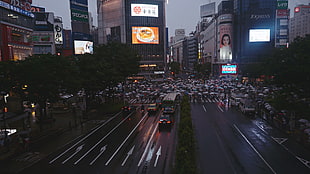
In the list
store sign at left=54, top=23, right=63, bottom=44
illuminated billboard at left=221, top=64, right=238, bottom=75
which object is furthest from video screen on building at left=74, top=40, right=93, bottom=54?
illuminated billboard at left=221, top=64, right=238, bottom=75

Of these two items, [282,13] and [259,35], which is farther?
[259,35]

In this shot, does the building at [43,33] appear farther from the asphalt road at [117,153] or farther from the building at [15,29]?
the asphalt road at [117,153]

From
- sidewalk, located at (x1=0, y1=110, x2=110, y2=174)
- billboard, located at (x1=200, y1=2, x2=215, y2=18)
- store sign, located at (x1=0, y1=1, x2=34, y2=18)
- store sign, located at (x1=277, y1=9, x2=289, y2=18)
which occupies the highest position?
billboard, located at (x1=200, y1=2, x2=215, y2=18)

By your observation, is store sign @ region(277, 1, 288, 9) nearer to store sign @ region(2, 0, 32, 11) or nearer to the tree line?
the tree line

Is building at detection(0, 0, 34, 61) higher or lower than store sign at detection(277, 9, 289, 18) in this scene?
lower

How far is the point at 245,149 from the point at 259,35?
313ft

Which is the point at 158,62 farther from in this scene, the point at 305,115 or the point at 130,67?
the point at 305,115

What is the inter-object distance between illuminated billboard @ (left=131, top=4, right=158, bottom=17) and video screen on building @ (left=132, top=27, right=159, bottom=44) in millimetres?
7827

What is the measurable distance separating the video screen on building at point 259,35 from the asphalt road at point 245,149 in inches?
3230

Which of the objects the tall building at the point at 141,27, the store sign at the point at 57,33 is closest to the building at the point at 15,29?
the store sign at the point at 57,33

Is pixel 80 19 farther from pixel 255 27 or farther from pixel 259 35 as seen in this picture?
pixel 259 35

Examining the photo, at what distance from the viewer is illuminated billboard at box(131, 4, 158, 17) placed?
351ft

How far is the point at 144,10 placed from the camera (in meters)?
108

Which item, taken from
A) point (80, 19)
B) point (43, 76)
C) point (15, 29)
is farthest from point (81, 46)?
point (43, 76)
